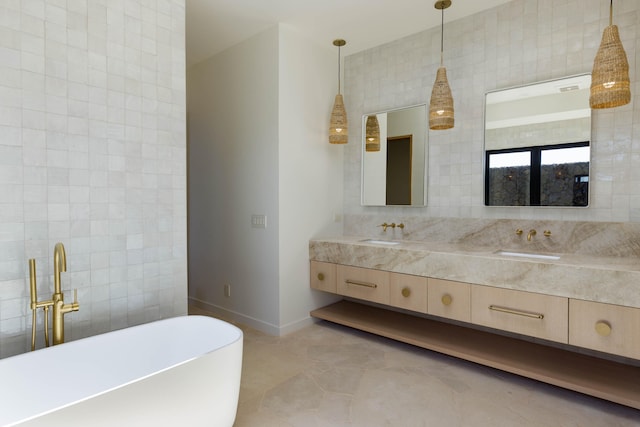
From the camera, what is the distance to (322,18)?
2949mm

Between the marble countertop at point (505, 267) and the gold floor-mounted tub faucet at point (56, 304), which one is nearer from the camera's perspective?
the gold floor-mounted tub faucet at point (56, 304)

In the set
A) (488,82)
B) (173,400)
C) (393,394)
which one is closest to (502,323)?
(393,394)

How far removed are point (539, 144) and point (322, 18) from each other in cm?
199

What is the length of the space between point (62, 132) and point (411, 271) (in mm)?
2411

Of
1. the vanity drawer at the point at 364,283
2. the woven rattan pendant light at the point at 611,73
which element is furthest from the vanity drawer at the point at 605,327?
the vanity drawer at the point at 364,283

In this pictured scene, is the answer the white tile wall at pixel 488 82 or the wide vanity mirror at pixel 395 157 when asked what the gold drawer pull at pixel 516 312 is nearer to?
the white tile wall at pixel 488 82

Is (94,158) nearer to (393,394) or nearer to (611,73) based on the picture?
(393,394)

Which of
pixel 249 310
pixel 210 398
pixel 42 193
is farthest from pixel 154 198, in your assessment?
pixel 249 310

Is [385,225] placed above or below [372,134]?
below

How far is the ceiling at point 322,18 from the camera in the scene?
2.73 m

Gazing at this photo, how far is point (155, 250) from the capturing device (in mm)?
2297

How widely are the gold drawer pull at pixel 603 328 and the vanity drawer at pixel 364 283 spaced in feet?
4.44

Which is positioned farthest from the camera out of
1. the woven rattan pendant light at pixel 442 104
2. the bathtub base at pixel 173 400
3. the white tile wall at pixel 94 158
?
the woven rattan pendant light at pixel 442 104

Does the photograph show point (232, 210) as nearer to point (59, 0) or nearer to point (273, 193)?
point (273, 193)
